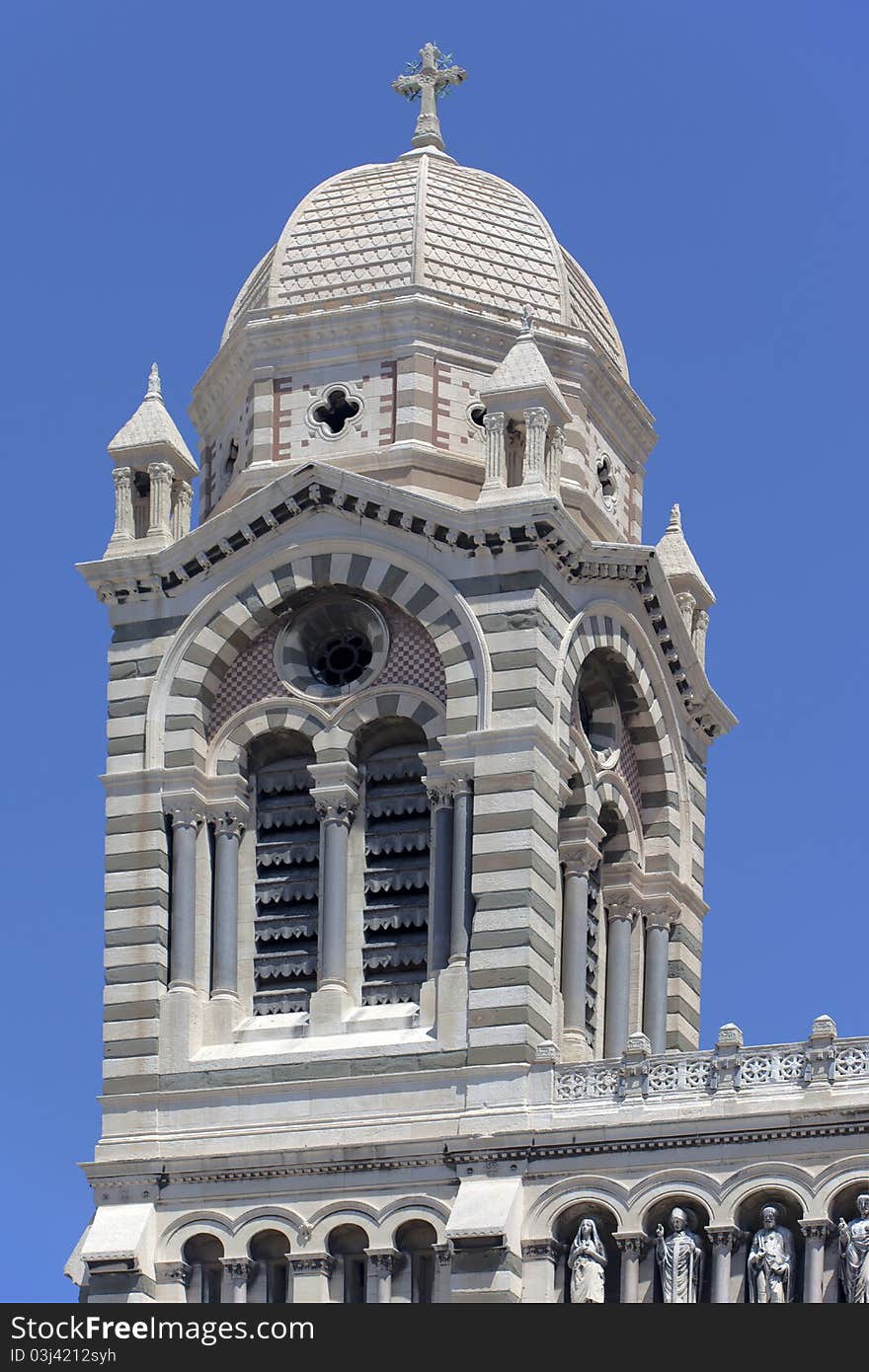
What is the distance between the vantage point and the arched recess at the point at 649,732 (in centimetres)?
7112

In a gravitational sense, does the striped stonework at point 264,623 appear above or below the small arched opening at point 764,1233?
above

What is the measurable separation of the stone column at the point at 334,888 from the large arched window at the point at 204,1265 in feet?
13.1

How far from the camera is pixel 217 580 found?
70.5 meters

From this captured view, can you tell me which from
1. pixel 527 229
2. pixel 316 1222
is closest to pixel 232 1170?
pixel 316 1222

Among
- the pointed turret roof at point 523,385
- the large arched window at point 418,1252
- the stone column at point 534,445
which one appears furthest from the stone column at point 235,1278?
the pointed turret roof at point 523,385

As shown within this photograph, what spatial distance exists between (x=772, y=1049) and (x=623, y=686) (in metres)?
8.82

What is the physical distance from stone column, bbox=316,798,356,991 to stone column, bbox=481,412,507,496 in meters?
4.90

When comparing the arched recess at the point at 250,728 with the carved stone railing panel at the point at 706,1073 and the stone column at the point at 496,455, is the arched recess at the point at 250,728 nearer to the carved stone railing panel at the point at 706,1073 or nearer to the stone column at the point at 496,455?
the stone column at the point at 496,455

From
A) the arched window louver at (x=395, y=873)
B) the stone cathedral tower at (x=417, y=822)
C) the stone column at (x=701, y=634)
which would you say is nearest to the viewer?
the stone cathedral tower at (x=417, y=822)

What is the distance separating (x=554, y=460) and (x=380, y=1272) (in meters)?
12.1

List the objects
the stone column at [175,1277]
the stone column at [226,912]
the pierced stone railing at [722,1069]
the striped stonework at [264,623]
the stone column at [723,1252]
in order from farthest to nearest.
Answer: the striped stonework at [264,623] → the stone column at [226,912] → the stone column at [175,1277] → the pierced stone railing at [722,1069] → the stone column at [723,1252]

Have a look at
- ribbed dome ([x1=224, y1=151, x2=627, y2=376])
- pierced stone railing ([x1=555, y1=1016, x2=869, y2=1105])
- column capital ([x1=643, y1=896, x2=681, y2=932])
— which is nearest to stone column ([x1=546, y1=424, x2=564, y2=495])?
ribbed dome ([x1=224, y1=151, x2=627, y2=376])

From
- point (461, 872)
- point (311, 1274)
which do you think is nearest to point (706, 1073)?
point (461, 872)

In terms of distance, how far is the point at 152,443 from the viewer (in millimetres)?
71750
